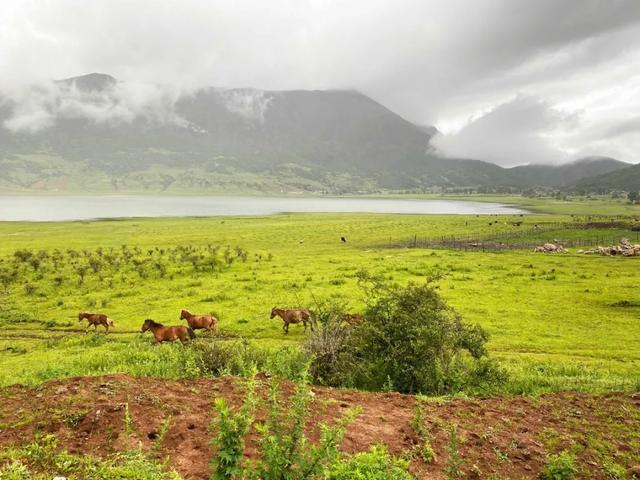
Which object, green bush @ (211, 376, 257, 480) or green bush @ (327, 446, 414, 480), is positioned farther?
green bush @ (327, 446, 414, 480)

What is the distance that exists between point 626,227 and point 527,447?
81.5 metres

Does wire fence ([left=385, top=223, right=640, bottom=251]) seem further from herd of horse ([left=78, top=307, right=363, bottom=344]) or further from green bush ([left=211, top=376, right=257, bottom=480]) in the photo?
green bush ([left=211, top=376, right=257, bottom=480])

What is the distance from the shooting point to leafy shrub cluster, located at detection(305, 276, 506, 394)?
13.0m

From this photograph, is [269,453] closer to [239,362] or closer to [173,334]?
[239,362]

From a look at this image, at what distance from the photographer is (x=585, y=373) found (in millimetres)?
15266

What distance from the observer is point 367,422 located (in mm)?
9242

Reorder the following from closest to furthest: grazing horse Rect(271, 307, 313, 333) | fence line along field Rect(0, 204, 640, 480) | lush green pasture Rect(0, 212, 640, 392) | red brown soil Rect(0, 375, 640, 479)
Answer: fence line along field Rect(0, 204, 640, 480)
red brown soil Rect(0, 375, 640, 479)
lush green pasture Rect(0, 212, 640, 392)
grazing horse Rect(271, 307, 313, 333)

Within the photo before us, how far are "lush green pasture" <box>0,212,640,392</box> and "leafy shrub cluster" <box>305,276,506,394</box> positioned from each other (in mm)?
2038

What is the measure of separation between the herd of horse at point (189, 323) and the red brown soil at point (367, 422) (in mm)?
5762

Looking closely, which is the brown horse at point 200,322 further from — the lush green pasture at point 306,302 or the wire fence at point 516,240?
the wire fence at point 516,240

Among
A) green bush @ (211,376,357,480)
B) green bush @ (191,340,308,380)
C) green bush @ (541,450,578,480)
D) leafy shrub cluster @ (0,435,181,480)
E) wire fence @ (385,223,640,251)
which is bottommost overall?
wire fence @ (385,223,640,251)

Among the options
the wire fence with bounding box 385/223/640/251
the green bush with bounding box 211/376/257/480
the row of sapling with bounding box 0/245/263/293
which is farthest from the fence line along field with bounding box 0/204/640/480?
the wire fence with bounding box 385/223/640/251

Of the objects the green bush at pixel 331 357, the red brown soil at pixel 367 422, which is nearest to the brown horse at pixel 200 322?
the green bush at pixel 331 357

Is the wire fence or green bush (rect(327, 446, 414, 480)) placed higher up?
green bush (rect(327, 446, 414, 480))
